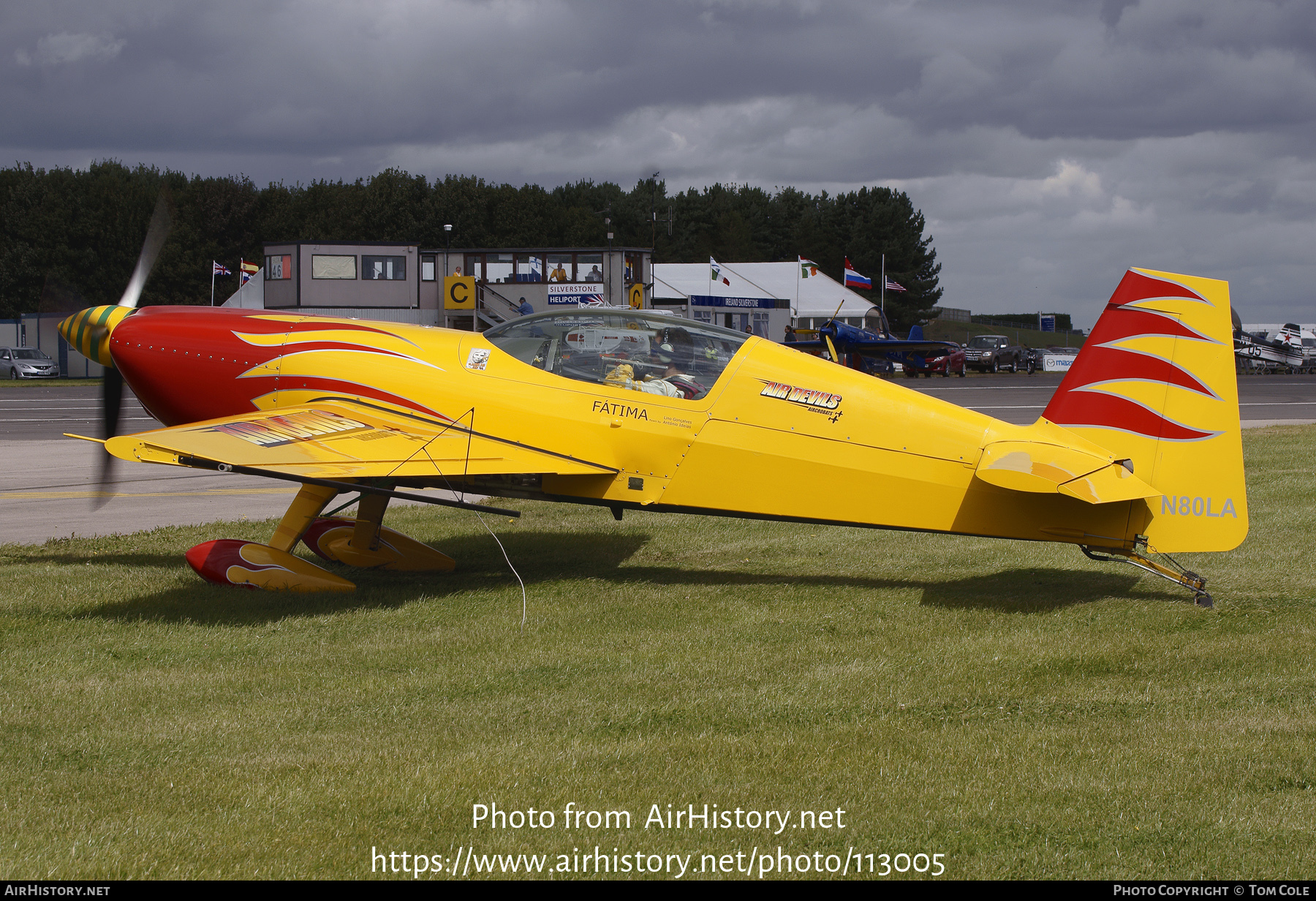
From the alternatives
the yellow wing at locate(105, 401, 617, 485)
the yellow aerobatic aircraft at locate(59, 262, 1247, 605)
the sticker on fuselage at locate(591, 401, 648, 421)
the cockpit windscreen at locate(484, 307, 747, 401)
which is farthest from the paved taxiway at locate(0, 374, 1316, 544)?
the sticker on fuselage at locate(591, 401, 648, 421)

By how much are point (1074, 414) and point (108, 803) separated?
246 inches

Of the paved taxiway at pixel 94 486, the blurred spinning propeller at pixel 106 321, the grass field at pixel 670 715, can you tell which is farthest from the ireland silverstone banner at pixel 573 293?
the grass field at pixel 670 715

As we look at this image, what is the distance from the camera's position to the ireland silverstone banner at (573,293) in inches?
1924

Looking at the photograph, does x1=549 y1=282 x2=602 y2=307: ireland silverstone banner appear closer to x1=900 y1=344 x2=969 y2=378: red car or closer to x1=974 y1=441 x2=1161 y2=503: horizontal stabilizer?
x1=900 y1=344 x2=969 y2=378: red car

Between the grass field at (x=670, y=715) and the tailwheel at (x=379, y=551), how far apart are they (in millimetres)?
320

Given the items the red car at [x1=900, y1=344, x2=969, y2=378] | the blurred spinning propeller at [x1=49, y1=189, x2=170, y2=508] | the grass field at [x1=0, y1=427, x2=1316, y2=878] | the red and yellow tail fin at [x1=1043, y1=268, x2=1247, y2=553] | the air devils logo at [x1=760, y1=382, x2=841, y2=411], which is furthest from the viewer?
the red car at [x1=900, y1=344, x2=969, y2=378]

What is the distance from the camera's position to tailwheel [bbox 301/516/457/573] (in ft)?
29.2

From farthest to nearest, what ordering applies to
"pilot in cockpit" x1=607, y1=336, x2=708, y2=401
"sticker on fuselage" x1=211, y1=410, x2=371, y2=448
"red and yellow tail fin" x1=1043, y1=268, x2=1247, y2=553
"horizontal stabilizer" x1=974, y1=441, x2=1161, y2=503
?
"pilot in cockpit" x1=607, y1=336, x2=708, y2=401, "sticker on fuselage" x1=211, y1=410, x2=371, y2=448, "red and yellow tail fin" x1=1043, y1=268, x2=1247, y2=553, "horizontal stabilizer" x1=974, y1=441, x2=1161, y2=503

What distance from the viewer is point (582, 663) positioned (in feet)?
19.8

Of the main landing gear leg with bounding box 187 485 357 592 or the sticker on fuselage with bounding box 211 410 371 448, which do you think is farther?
the main landing gear leg with bounding box 187 485 357 592

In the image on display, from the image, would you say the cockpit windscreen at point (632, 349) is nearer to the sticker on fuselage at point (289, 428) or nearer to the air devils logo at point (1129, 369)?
the sticker on fuselage at point (289, 428)

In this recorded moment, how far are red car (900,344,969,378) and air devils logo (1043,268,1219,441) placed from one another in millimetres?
41662
